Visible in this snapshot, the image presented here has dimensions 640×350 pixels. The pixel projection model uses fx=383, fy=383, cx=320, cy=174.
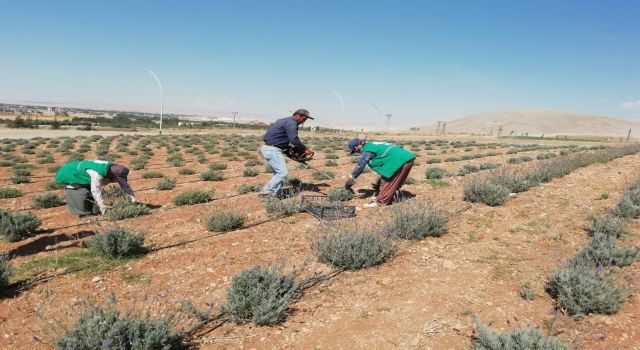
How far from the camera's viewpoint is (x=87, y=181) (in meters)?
6.63

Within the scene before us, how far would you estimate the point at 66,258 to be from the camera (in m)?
4.97

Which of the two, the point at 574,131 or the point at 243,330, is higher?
the point at 574,131

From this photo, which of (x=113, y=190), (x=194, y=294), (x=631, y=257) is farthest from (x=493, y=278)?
(x=113, y=190)

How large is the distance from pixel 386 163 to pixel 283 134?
7.33ft

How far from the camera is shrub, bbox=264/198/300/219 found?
273 inches

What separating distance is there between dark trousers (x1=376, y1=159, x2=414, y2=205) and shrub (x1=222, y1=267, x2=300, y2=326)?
13.1 ft

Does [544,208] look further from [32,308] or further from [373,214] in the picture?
[32,308]

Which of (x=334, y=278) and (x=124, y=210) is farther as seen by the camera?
(x=124, y=210)

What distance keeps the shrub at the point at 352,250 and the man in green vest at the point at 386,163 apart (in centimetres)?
258

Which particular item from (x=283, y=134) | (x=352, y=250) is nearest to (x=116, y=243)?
(x=352, y=250)

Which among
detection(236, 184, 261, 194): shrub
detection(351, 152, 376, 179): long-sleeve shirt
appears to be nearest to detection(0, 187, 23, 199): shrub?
detection(236, 184, 261, 194): shrub

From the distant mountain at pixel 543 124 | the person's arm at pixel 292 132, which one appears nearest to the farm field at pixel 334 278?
the person's arm at pixel 292 132

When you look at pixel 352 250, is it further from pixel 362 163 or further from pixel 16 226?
pixel 16 226

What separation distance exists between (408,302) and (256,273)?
1.52 meters
